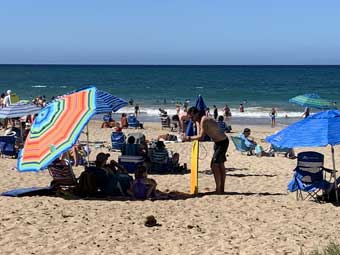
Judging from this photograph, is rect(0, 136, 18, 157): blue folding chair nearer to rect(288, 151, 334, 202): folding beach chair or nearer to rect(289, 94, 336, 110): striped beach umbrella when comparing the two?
rect(288, 151, 334, 202): folding beach chair

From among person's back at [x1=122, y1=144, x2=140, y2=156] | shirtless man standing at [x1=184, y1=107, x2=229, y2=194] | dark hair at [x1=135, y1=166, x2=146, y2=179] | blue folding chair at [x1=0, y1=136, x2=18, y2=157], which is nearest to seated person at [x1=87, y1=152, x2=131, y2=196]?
dark hair at [x1=135, y1=166, x2=146, y2=179]

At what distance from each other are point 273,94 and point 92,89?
160 ft

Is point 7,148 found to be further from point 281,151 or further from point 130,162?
point 281,151

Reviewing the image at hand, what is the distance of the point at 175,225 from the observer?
7273 mm

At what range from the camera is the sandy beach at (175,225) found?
6.48 meters

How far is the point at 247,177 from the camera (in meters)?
11.5

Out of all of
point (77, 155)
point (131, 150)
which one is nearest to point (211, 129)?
point (131, 150)

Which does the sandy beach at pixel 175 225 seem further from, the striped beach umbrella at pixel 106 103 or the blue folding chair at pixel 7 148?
the blue folding chair at pixel 7 148

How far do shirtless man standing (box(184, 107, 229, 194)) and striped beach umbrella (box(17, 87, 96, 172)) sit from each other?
161cm

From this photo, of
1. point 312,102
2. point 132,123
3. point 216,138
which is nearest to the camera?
point 216,138

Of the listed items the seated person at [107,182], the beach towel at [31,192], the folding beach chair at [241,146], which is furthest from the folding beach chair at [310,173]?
the folding beach chair at [241,146]

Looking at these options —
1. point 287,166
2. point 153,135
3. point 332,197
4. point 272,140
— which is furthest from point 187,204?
point 153,135

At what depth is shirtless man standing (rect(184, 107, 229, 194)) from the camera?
885 centimetres

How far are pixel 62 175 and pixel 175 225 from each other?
8.35 feet
